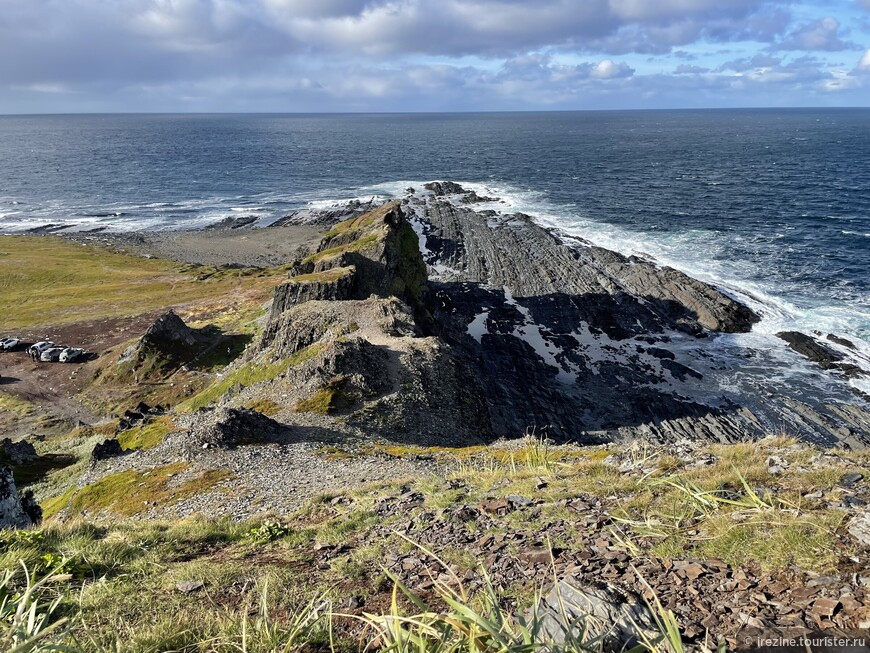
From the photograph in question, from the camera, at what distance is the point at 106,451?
1078 inches

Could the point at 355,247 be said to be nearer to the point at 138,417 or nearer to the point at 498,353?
the point at 498,353

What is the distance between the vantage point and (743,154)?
601 feet

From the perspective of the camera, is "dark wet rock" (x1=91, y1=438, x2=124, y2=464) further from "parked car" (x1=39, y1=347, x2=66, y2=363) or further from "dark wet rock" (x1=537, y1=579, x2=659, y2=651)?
"parked car" (x1=39, y1=347, x2=66, y2=363)

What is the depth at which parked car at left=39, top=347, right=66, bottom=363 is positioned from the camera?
51312mm

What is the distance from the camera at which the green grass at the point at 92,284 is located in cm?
6625

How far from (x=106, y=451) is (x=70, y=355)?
31.1 metres

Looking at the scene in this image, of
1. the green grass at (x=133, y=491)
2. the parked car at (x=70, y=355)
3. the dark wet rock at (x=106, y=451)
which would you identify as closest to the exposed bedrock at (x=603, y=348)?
the green grass at (x=133, y=491)

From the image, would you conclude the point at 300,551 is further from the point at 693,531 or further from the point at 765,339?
the point at 765,339

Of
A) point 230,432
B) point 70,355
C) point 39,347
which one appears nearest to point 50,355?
point 70,355

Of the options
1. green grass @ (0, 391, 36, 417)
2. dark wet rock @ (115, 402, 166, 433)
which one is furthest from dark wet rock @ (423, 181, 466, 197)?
dark wet rock @ (115, 402, 166, 433)

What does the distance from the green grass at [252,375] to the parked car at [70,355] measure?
2144 cm

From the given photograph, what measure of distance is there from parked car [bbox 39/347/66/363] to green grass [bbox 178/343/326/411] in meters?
23.0

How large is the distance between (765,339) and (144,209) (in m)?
141

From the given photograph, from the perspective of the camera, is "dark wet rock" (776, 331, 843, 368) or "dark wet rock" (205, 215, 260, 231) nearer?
"dark wet rock" (776, 331, 843, 368)
